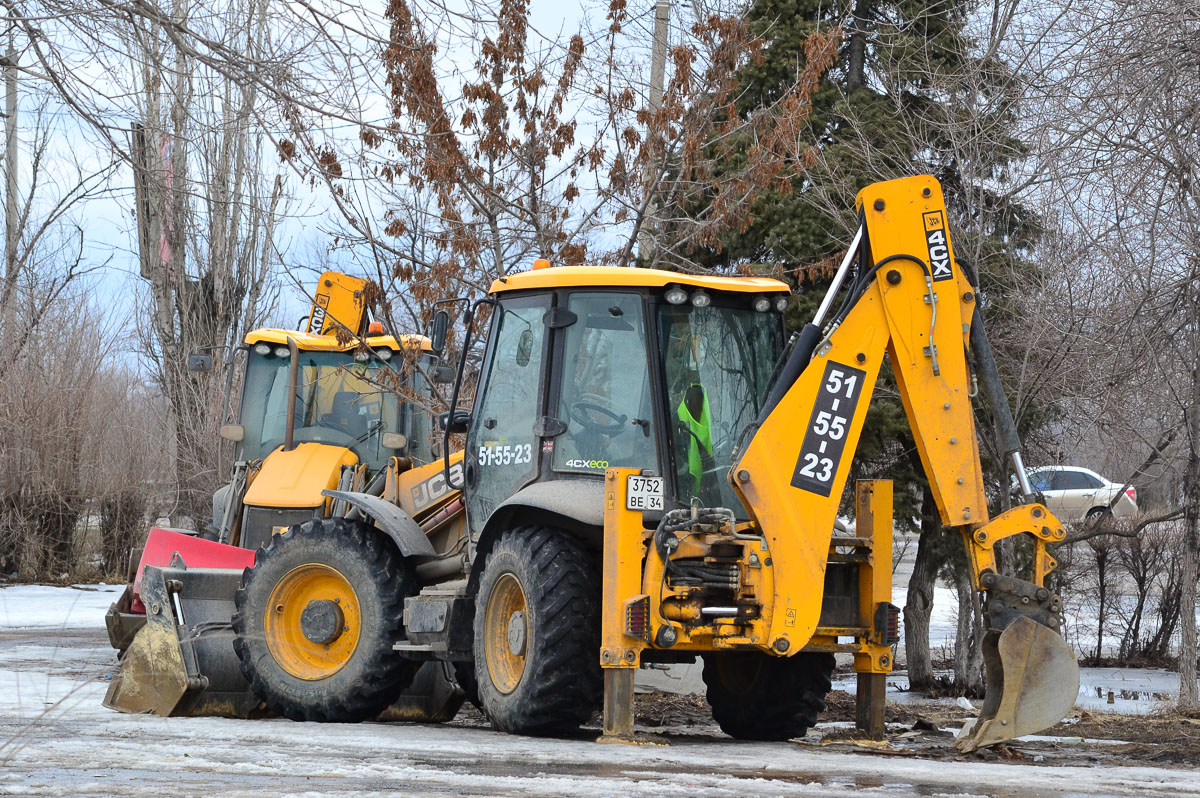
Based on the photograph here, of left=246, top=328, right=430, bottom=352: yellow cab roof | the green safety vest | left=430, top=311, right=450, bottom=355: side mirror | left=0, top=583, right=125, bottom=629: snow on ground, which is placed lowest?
left=0, top=583, right=125, bottom=629: snow on ground

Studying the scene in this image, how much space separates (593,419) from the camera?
880cm

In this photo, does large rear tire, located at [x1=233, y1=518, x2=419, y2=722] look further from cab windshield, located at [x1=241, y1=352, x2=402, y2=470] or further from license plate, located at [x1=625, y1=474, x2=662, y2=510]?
cab windshield, located at [x1=241, y1=352, x2=402, y2=470]

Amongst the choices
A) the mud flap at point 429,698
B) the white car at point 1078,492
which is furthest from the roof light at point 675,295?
the white car at point 1078,492

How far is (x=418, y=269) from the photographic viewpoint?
46.5 ft

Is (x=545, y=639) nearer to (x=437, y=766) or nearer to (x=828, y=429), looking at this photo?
(x=437, y=766)

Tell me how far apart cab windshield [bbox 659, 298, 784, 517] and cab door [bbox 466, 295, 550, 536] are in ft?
2.79

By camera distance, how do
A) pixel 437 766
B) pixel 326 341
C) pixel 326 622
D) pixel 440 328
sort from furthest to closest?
pixel 326 341
pixel 326 622
pixel 440 328
pixel 437 766

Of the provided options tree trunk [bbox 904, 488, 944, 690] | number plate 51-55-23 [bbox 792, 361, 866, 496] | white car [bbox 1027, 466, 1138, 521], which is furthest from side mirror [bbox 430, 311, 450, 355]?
tree trunk [bbox 904, 488, 944, 690]

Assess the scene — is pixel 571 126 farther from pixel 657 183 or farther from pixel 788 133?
pixel 788 133

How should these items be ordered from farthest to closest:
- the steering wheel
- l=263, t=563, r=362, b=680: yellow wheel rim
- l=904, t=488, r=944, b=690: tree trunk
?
l=904, t=488, r=944, b=690: tree trunk, l=263, t=563, r=362, b=680: yellow wheel rim, the steering wheel

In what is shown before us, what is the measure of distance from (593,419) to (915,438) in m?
1.97

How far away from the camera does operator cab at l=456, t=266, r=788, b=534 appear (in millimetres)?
8609

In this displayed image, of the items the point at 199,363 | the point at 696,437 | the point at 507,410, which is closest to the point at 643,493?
the point at 696,437

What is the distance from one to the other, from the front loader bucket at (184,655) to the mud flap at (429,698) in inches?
38.3
